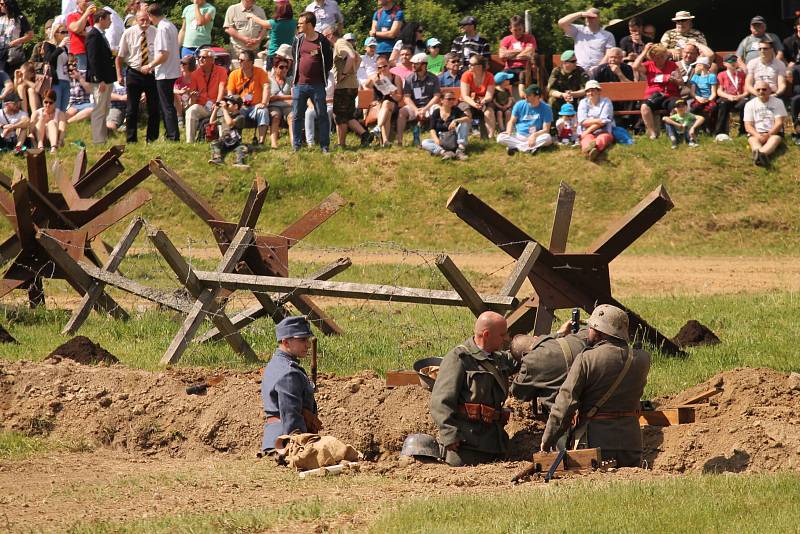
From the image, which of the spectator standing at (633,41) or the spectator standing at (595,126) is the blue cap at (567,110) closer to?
the spectator standing at (595,126)

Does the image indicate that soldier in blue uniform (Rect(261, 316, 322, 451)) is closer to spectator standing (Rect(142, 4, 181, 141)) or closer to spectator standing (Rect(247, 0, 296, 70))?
spectator standing (Rect(142, 4, 181, 141))

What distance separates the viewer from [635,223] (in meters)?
11.8

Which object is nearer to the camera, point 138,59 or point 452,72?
point 138,59

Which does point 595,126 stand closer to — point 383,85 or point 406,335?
point 383,85

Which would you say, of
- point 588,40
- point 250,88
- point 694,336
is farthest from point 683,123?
point 694,336

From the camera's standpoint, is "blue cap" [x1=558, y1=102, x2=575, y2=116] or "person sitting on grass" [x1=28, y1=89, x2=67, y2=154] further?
"person sitting on grass" [x1=28, y1=89, x2=67, y2=154]

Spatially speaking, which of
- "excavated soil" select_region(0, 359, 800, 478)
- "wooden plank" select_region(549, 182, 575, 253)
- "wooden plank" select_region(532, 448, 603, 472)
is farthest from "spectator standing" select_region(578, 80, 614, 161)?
"wooden plank" select_region(532, 448, 603, 472)

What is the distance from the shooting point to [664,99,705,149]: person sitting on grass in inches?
898

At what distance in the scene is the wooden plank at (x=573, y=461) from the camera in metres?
9.59

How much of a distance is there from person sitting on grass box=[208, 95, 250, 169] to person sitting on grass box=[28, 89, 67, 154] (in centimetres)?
306

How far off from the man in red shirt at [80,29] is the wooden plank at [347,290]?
13.7m

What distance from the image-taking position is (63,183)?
Answer: 667 inches

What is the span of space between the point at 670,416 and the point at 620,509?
2461mm

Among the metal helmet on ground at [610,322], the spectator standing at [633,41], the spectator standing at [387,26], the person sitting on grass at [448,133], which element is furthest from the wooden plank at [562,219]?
the spectator standing at [387,26]
